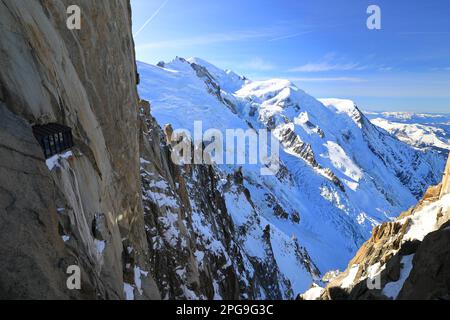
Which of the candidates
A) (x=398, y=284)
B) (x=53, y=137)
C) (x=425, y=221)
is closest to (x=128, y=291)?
(x=53, y=137)

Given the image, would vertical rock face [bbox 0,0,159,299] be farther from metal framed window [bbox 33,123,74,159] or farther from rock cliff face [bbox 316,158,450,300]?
rock cliff face [bbox 316,158,450,300]

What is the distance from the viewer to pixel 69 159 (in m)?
12.6

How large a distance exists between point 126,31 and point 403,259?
22110mm

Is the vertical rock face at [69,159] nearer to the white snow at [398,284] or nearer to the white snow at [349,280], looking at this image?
the white snow at [398,284]

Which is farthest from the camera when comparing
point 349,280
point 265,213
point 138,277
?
point 265,213

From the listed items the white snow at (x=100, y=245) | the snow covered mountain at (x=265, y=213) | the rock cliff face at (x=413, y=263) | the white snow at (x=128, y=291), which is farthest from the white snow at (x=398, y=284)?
the snow covered mountain at (x=265, y=213)

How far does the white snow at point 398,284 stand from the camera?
17.0 meters

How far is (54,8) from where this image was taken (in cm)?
1515

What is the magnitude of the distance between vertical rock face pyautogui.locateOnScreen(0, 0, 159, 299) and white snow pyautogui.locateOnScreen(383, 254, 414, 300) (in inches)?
488

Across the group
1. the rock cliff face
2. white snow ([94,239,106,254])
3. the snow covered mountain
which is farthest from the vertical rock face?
the rock cliff face

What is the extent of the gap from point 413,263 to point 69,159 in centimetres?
1568

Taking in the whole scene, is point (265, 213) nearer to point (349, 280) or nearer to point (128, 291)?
point (349, 280)

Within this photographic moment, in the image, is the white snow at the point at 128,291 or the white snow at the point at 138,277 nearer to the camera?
the white snow at the point at 128,291
